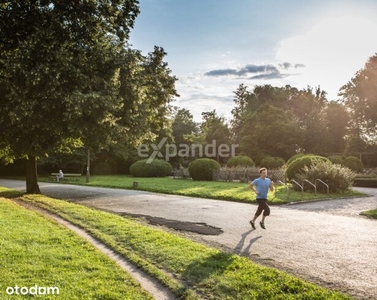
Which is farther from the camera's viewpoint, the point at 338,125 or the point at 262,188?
the point at 338,125

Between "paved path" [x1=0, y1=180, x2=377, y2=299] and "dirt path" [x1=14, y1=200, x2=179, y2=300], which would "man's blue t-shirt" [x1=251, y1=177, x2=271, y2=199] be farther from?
"dirt path" [x1=14, y1=200, x2=179, y2=300]

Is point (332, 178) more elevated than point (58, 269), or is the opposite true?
point (332, 178)

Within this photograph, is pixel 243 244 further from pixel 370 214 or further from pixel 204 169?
pixel 204 169

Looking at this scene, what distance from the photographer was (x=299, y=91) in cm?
6856

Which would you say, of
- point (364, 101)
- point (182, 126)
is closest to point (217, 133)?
point (182, 126)

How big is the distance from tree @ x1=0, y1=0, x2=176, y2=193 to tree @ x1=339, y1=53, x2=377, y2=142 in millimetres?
43856

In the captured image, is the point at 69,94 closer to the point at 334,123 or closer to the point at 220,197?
the point at 220,197

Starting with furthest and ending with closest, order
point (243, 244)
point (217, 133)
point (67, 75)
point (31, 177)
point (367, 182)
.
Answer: point (217, 133) → point (367, 182) → point (31, 177) → point (67, 75) → point (243, 244)

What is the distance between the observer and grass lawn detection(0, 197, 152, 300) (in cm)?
495

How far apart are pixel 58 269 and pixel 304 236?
5907 millimetres

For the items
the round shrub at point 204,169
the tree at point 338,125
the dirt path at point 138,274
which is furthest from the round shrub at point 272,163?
the dirt path at point 138,274

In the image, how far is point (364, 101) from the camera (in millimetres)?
52656

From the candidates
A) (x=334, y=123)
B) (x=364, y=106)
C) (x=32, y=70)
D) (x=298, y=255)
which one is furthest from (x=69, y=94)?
(x=364, y=106)

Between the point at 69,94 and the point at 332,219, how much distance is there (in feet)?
33.2
